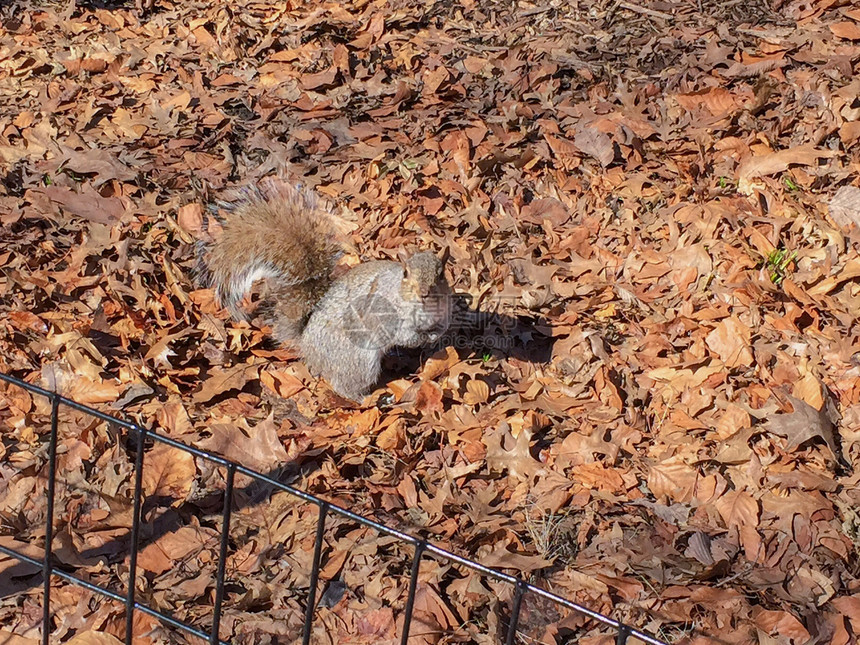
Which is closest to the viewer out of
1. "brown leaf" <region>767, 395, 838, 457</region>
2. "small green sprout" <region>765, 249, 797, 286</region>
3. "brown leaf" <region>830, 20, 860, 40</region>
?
"brown leaf" <region>767, 395, 838, 457</region>

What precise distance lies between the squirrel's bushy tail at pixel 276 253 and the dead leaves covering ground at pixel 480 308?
0.28m

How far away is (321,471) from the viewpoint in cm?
339

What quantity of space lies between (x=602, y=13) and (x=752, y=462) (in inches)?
153

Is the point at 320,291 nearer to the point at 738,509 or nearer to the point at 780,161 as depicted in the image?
the point at 738,509

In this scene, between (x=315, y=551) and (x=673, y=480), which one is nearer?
(x=315, y=551)

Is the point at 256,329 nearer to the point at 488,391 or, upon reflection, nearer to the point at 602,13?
the point at 488,391

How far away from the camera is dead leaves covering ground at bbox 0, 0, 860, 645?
294cm

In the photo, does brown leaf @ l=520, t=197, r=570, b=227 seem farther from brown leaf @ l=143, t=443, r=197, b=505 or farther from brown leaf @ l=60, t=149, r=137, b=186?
brown leaf @ l=143, t=443, r=197, b=505

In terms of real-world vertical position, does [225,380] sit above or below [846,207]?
below

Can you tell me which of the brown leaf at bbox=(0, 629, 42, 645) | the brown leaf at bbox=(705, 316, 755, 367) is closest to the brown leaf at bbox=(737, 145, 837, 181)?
the brown leaf at bbox=(705, 316, 755, 367)

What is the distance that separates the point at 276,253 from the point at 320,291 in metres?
0.32

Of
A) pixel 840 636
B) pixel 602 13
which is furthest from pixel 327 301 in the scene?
pixel 602 13

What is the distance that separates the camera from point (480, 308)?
4340 millimetres

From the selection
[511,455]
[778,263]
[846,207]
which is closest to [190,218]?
[511,455]
